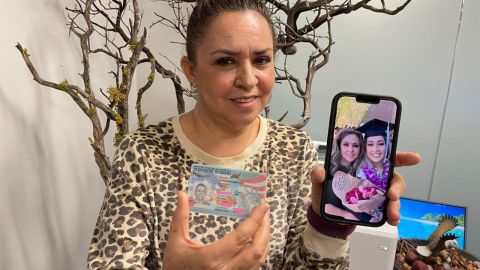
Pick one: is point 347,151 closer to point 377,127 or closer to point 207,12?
point 377,127

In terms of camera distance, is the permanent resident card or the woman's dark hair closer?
the permanent resident card

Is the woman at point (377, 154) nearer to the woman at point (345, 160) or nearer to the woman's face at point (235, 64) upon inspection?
the woman at point (345, 160)

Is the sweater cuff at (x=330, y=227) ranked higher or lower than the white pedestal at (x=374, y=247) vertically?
higher

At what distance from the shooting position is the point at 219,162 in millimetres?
794

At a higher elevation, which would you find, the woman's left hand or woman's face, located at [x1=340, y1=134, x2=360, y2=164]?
woman's face, located at [x1=340, y1=134, x2=360, y2=164]

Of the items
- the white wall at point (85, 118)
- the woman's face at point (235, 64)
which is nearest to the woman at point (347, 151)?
the woman's face at point (235, 64)

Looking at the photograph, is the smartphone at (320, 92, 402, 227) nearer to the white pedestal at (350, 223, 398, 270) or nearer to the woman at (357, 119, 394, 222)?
the woman at (357, 119, 394, 222)

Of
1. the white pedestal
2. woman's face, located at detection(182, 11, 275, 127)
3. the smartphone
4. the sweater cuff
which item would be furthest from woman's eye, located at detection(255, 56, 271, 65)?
the white pedestal

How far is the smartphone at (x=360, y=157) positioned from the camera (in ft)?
2.14

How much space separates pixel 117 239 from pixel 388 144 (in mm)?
560

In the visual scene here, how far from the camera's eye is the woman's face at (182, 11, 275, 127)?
28.5 inches

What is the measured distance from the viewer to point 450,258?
4.07ft

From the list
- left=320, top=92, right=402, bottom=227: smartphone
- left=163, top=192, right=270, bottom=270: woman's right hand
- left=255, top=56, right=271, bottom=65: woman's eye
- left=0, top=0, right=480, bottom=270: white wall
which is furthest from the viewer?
left=0, top=0, right=480, bottom=270: white wall

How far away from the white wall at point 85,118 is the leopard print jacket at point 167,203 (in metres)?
0.49
